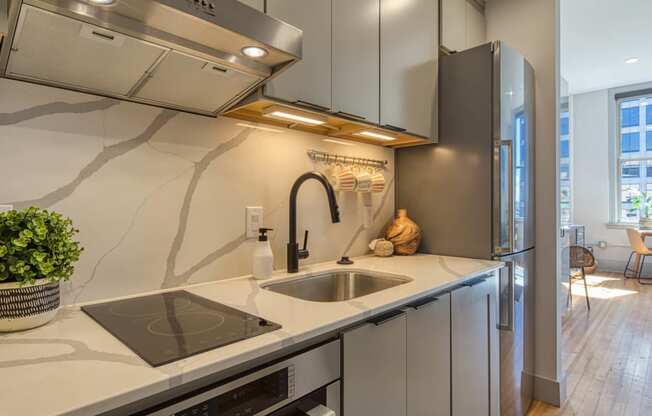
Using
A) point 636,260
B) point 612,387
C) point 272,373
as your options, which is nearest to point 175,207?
point 272,373

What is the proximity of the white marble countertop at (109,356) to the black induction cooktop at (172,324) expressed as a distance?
1.0 inches

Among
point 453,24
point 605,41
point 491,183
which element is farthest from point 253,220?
point 605,41

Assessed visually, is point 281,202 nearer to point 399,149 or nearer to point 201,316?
point 201,316

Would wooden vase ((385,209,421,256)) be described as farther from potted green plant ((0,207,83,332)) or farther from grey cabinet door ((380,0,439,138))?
potted green plant ((0,207,83,332))

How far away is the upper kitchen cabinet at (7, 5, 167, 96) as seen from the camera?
816 millimetres

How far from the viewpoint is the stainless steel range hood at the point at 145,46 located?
805 mm

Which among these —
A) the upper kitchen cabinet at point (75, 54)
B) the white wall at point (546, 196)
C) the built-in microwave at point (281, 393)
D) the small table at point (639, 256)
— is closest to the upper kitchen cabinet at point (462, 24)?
the white wall at point (546, 196)

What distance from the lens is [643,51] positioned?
14.4 ft

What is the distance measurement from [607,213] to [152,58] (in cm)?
713

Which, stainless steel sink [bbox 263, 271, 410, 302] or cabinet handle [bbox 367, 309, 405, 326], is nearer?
cabinet handle [bbox 367, 309, 405, 326]

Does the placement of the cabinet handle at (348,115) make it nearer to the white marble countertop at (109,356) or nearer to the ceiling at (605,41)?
the white marble countertop at (109,356)

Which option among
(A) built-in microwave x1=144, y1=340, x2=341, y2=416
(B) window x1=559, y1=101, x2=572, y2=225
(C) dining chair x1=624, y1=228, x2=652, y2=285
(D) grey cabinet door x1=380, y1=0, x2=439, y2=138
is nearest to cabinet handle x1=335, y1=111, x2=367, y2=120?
(D) grey cabinet door x1=380, y1=0, x2=439, y2=138

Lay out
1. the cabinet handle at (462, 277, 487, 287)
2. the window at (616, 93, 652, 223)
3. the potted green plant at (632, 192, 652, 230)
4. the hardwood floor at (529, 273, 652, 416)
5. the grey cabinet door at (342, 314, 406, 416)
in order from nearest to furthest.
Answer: the grey cabinet door at (342, 314, 406, 416)
the cabinet handle at (462, 277, 487, 287)
the hardwood floor at (529, 273, 652, 416)
the potted green plant at (632, 192, 652, 230)
the window at (616, 93, 652, 223)

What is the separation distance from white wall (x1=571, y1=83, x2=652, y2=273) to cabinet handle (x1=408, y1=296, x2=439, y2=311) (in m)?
6.24
